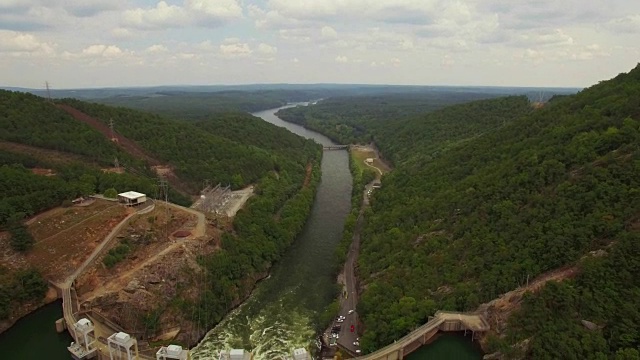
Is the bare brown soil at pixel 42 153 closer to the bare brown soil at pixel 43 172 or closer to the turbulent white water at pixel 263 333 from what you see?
the bare brown soil at pixel 43 172

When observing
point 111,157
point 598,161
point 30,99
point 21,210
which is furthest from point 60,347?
point 598,161

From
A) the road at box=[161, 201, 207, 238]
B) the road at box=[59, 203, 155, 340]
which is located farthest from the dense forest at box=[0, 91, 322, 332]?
the road at box=[59, 203, 155, 340]

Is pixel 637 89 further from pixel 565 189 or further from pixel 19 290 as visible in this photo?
pixel 19 290

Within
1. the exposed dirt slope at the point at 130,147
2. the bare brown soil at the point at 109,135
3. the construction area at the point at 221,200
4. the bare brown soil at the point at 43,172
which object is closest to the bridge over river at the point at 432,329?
the construction area at the point at 221,200

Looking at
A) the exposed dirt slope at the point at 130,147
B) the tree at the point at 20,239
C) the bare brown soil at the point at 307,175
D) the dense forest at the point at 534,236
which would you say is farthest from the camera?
the bare brown soil at the point at 307,175

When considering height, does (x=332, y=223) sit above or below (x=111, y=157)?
below

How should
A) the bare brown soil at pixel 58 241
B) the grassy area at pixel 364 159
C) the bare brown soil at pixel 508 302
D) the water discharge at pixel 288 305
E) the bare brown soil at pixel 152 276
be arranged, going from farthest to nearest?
the grassy area at pixel 364 159, the bare brown soil at pixel 58 241, the bare brown soil at pixel 152 276, the water discharge at pixel 288 305, the bare brown soil at pixel 508 302

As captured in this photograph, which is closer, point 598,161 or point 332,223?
point 598,161
